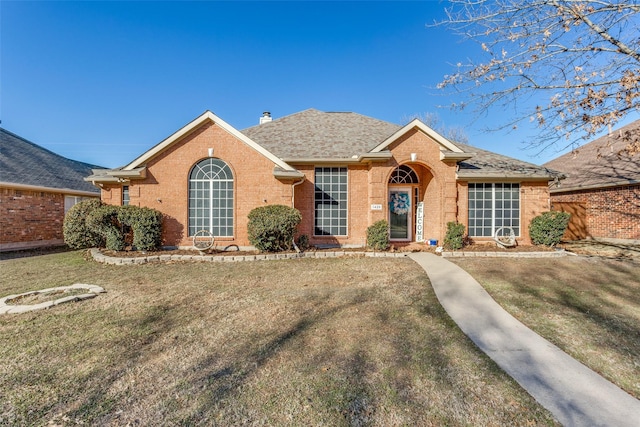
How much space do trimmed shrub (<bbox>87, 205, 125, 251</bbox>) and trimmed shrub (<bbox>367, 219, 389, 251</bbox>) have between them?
9.56 m

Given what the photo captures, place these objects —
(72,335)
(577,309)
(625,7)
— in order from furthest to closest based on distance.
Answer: (625,7) < (577,309) < (72,335)

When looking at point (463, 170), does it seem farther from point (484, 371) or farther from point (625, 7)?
point (484, 371)

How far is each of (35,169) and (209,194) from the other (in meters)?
10.7

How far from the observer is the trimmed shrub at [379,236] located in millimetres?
10758

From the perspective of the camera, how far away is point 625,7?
20.0 feet

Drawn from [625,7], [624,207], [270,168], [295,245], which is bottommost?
[295,245]

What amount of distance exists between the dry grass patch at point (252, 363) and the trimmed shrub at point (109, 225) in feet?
13.5

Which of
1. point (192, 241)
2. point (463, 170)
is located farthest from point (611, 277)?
point (192, 241)

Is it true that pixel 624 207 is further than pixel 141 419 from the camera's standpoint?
Yes

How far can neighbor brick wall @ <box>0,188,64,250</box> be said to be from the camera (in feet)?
40.8

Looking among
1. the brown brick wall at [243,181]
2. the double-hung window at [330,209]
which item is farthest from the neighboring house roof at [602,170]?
the double-hung window at [330,209]

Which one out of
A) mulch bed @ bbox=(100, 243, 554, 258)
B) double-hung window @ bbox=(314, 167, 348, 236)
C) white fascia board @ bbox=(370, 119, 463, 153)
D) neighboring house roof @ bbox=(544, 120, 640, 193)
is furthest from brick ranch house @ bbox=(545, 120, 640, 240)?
double-hung window @ bbox=(314, 167, 348, 236)

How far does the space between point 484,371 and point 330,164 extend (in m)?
9.61

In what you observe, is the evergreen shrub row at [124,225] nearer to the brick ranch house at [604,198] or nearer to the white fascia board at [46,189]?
the white fascia board at [46,189]
